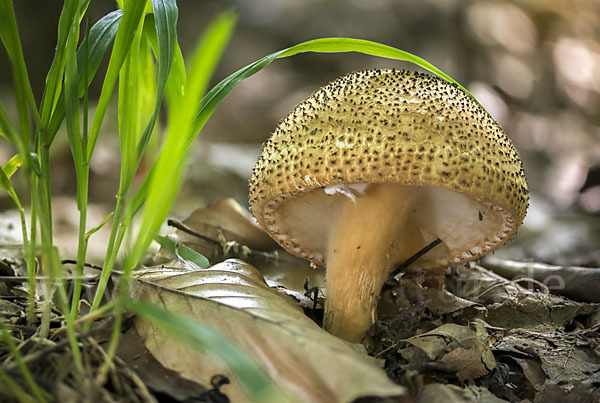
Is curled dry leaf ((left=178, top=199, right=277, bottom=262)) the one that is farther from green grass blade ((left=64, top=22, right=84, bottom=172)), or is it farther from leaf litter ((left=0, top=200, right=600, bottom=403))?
green grass blade ((left=64, top=22, right=84, bottom=172))

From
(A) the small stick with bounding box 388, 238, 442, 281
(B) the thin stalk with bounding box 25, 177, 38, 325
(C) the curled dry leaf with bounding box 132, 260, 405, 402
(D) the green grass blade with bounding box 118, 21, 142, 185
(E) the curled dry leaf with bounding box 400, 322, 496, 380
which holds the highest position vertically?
(D) the green grass blade with bounding box 118, 21, 142, 185

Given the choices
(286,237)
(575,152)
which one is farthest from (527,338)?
(575,152)

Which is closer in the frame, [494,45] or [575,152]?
[575,152]

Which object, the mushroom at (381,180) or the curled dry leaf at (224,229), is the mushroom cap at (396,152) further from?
the curled dry leaf at (224,229)

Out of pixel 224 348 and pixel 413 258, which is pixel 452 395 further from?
pixel 413 258

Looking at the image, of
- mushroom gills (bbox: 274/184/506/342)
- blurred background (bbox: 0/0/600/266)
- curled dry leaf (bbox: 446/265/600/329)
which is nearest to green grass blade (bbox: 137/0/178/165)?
mushroom gills (bbox: 274/184/506/342)

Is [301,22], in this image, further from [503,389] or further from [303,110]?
[503,389]

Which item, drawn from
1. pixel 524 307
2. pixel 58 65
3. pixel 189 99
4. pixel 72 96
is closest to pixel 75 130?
pixel 72 96
